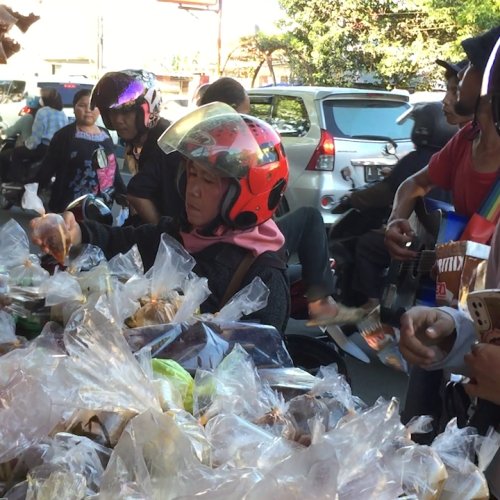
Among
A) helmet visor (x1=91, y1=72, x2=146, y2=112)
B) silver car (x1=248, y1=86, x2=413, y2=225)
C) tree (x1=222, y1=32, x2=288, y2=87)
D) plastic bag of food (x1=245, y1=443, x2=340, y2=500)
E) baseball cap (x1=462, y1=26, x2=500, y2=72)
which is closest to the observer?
plastic bag of food (x1=245, y1=443, x2=340, y2=500)

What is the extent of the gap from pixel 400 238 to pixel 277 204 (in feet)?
4.58

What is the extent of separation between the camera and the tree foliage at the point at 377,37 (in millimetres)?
19281

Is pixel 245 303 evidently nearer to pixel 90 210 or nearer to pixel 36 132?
pixel 90 210

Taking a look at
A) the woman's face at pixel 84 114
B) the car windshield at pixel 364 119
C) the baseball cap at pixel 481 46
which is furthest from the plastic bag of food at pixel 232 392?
the car windshield at pixel 364 119

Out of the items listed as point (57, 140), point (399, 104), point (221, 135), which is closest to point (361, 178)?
point (399, 104)

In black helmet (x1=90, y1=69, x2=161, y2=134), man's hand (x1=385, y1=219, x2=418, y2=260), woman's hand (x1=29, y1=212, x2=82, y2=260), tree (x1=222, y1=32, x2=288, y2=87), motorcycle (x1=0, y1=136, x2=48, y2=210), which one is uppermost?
tree (x1=222, y1=32, x2=288, y2=87)

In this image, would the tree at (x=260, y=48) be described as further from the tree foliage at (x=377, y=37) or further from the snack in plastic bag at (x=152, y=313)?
the snack in plastic bag at (x=152, y=313)

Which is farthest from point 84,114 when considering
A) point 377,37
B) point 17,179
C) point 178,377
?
point 377,37

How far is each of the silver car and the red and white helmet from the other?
205 inches

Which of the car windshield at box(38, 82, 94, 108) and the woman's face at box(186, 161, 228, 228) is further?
the car windshield at box(38, 82, 94, 108)

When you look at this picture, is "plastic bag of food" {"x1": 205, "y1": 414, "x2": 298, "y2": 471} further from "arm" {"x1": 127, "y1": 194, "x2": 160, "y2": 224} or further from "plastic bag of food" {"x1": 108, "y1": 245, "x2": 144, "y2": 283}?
"arm" {"x1": 127, "y1": 194, "x2": 160, "y2": 224}

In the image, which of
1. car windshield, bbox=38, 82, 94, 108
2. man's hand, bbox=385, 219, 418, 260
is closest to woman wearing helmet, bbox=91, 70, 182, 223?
man's hand, bbox=385, 219, 418, 260

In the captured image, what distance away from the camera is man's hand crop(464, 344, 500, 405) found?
1.38m

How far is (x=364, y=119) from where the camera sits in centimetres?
789
